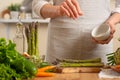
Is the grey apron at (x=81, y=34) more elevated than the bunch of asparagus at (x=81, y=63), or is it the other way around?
the grey apron at (x=81, y=34)

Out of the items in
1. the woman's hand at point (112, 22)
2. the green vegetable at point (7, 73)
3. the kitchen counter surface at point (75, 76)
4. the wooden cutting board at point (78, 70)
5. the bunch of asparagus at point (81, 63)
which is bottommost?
the kitchen counter surface at point (75, 76)

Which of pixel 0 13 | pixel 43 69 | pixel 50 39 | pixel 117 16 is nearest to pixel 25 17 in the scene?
pixel 0 13

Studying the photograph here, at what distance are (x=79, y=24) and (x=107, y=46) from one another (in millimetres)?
208

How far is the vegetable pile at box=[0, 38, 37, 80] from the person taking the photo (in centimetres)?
107

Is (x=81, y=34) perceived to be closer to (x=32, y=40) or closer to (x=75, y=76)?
(x=32, y=40)

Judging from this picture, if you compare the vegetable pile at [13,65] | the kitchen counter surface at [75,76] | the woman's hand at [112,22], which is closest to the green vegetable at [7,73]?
the vegetable pile at [13,65]

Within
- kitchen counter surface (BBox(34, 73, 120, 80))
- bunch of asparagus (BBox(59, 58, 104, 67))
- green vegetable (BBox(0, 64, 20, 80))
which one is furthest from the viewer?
bunch of asparagus (BBox(59, 58, 104, 67))

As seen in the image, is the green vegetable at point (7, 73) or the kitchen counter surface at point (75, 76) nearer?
the green vegetable at point (7, 73)

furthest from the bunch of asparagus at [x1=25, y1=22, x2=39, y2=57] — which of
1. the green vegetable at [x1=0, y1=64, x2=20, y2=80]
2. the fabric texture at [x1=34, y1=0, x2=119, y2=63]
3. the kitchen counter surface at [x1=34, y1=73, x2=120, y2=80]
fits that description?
the green vegetable at [x1=0, y1=64, x2=20, y2=80]

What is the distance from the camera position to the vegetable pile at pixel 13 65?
3.51 ft

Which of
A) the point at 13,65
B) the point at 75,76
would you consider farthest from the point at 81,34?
the point at 13,65

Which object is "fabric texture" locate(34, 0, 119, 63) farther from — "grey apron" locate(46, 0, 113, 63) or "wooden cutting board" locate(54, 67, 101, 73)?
"wooden cutting board" locate(54, 67, 101, 73)

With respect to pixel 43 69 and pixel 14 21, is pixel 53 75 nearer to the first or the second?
pixel 43 69

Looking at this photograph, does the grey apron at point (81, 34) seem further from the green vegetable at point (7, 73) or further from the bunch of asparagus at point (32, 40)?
the green vegetable at point (7, 73)
